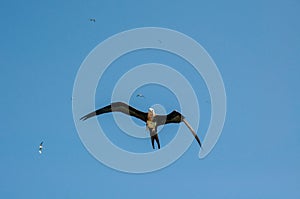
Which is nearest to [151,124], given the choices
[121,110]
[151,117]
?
[151,117]

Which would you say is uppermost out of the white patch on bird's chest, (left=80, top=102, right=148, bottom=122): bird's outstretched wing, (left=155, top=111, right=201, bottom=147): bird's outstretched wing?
(left=80, top=102, right=148, bottom=122): bird's outstretched wing

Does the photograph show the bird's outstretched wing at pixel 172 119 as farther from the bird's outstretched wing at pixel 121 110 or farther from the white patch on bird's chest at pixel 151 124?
the bird's outstretched wing at pixel 121 110

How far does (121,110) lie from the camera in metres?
9.19

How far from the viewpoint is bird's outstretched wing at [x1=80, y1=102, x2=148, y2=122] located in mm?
9078

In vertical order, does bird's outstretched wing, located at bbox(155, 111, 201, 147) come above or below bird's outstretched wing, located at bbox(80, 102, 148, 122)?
below

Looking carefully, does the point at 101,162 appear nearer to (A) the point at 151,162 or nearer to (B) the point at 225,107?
(A) the point at 151,162

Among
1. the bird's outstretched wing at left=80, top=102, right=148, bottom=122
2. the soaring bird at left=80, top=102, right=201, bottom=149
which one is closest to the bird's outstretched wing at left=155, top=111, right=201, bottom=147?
the soaring bird at left=80, top=102, right=201, bottom=149

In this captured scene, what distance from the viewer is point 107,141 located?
8914mm

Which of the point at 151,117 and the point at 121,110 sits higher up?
the point at 121,110

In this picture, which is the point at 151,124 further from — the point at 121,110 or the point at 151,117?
the point at 121,110

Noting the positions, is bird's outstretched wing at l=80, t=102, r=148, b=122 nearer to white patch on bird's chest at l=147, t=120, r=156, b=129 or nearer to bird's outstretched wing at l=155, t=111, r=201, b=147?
white patch on bird's chest at l=147, t=120, r=156, b=129

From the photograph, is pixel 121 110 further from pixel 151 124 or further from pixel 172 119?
pixel 172 119

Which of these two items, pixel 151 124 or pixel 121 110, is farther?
pixel 121 110

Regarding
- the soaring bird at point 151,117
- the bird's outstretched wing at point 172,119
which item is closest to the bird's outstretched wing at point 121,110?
the soaring bird at point 151,117
